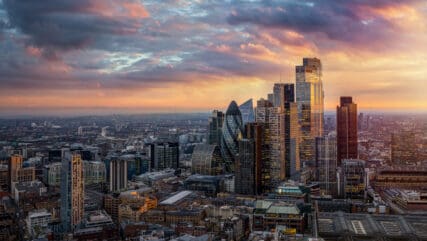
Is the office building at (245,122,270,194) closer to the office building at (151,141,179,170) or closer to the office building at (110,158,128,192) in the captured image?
the office building at (151,141,179,170)

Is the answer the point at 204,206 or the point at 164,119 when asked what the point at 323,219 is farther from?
the point at 164,119

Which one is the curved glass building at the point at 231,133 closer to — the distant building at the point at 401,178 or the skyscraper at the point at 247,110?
the skyscraper at the point at 247,110

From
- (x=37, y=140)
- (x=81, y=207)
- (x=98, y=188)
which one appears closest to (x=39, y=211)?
(x=81, y=207)

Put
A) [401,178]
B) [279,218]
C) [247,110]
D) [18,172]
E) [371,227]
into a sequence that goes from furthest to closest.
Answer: [247,110], [401,178], [18,172], [279,218], [371,227]

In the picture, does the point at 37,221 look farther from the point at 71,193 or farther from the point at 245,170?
the point at 245,170

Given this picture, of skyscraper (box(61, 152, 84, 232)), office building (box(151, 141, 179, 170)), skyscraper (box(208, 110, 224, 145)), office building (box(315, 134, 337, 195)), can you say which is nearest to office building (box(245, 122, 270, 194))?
office building (box(315, 134, 337, 195))

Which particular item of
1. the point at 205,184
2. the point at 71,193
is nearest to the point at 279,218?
the point at 71,193
